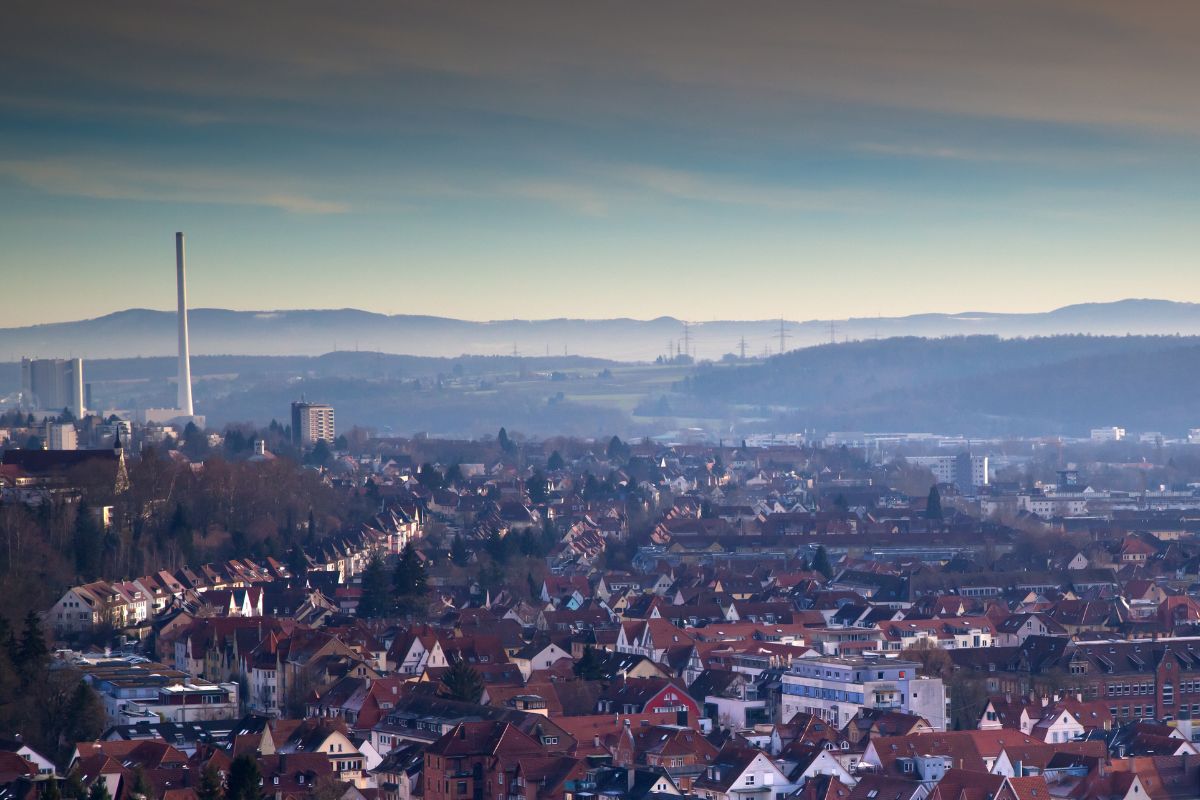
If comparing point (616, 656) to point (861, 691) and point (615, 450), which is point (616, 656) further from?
point (615, 450)

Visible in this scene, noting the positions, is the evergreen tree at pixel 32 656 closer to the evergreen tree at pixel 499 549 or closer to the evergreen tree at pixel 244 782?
the evergreen tree at pixel 244 782

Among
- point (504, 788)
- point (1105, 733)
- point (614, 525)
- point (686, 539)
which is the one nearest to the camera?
point (504, 788)

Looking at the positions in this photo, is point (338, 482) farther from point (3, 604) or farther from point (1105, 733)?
point (1105, 733)

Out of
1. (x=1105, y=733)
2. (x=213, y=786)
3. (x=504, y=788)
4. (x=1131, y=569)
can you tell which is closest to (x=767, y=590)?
(x=1131, y=569)

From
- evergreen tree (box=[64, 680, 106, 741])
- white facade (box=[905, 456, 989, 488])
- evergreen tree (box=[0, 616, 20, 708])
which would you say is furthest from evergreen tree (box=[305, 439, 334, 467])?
evergreen tree (box=[64, 680, 106, 741])

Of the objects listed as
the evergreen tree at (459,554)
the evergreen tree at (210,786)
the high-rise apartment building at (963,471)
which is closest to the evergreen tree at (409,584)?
the evergreen tree at (459,554)

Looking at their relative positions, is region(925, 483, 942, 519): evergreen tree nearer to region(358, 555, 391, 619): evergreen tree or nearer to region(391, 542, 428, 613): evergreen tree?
region(391, 542, 428, 613): evergreen tree
